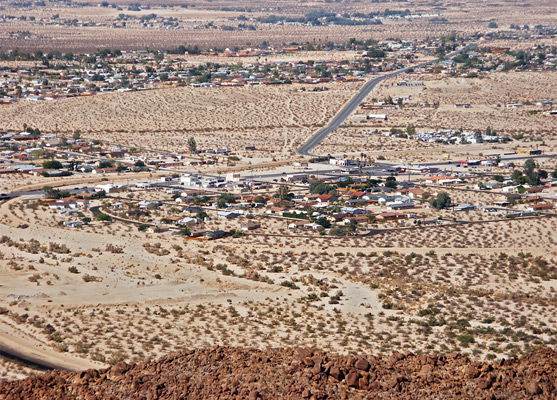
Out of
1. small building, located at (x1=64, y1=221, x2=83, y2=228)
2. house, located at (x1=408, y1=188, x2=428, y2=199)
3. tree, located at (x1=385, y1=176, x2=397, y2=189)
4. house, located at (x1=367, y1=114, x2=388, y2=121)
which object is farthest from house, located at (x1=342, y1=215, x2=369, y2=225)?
house, located at (x1=367, y1=114, x2=388, y2=121)

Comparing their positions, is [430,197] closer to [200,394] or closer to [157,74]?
[200,394]

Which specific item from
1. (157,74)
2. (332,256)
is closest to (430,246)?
(332,256)

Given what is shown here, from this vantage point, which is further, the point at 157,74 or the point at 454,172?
the point at 157,74

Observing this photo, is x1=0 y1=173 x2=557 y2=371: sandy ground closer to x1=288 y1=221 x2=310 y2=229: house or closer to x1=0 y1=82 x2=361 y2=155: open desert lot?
x1=288 y1=221 x2=310 y2=229: house

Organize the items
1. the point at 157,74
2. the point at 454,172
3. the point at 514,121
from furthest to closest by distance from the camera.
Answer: the point at 157,74 → the point at 514,121 → the point at 454,172

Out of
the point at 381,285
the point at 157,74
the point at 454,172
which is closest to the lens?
the point at 381,285

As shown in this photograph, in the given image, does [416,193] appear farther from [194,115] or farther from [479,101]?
[479,101]

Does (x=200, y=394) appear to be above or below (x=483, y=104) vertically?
above

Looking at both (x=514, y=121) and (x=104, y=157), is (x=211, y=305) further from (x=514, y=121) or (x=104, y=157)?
(x=514, y=121)
